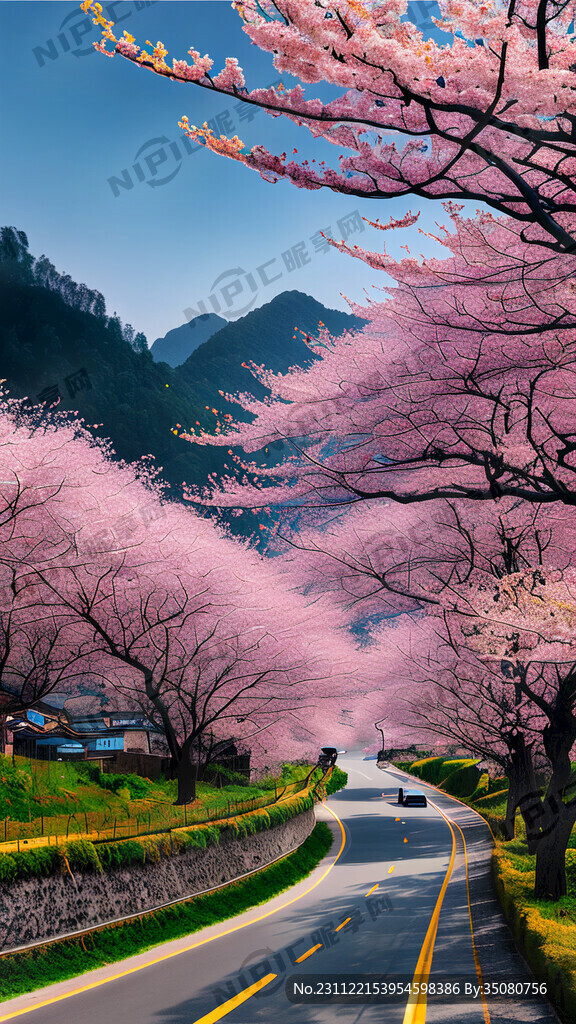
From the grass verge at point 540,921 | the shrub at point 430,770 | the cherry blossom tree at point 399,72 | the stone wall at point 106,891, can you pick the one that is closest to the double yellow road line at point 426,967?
the grass verge at point 540,921

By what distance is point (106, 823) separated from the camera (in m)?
15.8

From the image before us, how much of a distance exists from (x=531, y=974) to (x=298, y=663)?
54.1ft

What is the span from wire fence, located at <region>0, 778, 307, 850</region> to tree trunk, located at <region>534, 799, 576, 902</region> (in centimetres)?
807

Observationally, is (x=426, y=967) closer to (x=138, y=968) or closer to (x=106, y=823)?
(x=138, y=968)

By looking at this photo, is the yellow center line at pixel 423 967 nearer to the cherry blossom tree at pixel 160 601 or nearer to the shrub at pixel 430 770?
the cherry blossom tree at pixel 160 601

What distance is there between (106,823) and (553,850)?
921 centimetres

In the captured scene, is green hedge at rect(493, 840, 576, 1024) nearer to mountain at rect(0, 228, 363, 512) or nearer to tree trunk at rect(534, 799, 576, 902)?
tree trunk at rect(534, 799, 576, 902)

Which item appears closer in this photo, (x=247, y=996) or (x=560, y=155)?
(x=560, y=155)

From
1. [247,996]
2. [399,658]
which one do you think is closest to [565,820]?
[247,996]

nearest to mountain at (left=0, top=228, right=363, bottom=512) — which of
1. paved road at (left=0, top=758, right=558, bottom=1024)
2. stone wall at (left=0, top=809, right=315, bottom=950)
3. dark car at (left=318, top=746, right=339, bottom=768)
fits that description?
dark car at (left=318, top=746, right=339, bottom=768)

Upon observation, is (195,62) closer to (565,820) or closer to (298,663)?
(565,820)

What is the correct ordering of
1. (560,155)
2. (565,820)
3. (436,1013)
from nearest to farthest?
(560,155)
(436,1013)
(565,820)

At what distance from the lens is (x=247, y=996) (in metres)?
11.0

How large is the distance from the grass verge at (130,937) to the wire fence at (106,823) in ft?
5.10
